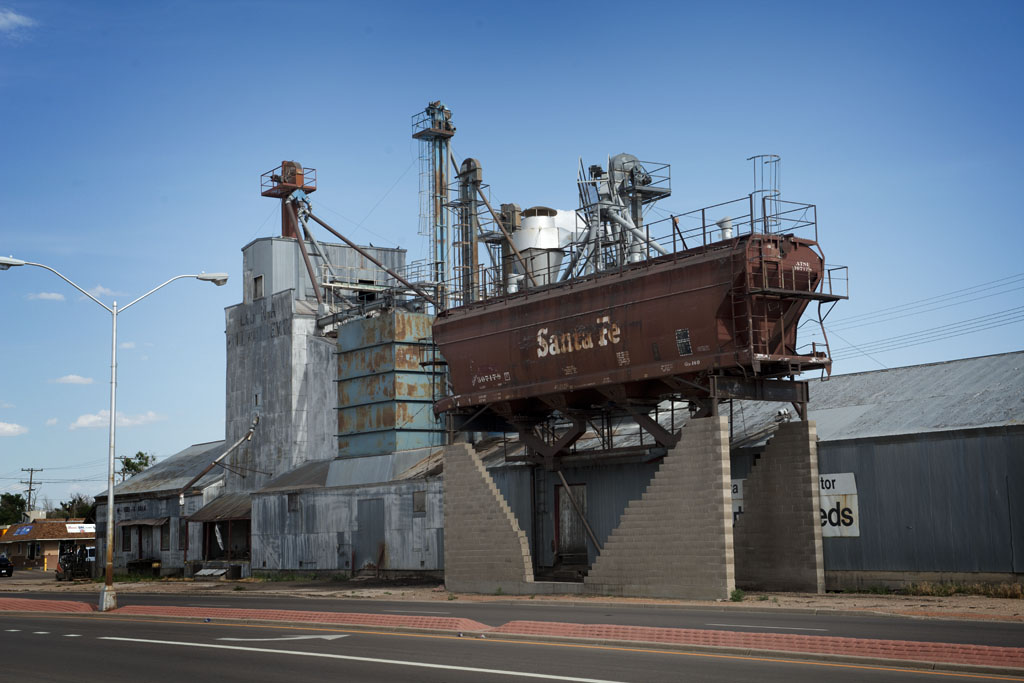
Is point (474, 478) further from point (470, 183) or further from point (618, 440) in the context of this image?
point (470, 183)

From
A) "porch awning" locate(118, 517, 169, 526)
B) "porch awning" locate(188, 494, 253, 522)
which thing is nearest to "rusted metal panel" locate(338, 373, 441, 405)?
"porch awning" locate(188, 494, 253, 522)

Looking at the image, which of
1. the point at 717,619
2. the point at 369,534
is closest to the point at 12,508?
the point at 369,534

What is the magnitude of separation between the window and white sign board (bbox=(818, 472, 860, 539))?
18051 millimetres

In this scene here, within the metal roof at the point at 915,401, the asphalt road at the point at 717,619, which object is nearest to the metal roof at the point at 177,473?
the asphalt road at the point at 717,619

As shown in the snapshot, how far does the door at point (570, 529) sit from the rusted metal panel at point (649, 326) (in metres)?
3.45

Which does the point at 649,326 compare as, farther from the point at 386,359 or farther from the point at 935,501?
the point at 386,359

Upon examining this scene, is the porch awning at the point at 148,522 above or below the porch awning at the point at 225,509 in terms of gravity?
below

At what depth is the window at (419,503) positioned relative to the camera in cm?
4366

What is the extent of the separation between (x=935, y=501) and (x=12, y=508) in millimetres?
130212

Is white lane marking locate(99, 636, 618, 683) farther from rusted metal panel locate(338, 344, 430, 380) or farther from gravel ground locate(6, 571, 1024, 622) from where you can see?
rusted metal panel locate(338, 344, 430, 380)

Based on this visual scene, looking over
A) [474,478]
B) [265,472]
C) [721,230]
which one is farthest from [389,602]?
[265,472]

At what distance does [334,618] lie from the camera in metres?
22.7

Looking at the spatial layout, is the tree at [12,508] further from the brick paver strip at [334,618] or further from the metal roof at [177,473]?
the brick paver strip at [334,618]

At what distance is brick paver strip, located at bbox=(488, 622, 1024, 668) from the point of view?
43.2 ft
